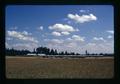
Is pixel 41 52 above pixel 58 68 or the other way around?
above

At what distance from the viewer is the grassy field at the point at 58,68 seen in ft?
6.86

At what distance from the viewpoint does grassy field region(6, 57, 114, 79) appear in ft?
6.86

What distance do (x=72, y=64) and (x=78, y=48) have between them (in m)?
0.15

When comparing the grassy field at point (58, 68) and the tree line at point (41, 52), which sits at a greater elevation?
the tree line at point (41, 52)

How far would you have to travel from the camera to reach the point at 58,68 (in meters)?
2.10

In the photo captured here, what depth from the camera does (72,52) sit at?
6.91 ft

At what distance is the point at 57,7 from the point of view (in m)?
2.17

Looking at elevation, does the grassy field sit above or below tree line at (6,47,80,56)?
below

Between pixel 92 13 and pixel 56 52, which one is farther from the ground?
pixel 92 13

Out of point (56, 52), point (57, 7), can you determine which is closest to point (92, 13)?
point (57, 7)

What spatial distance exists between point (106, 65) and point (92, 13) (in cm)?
47
